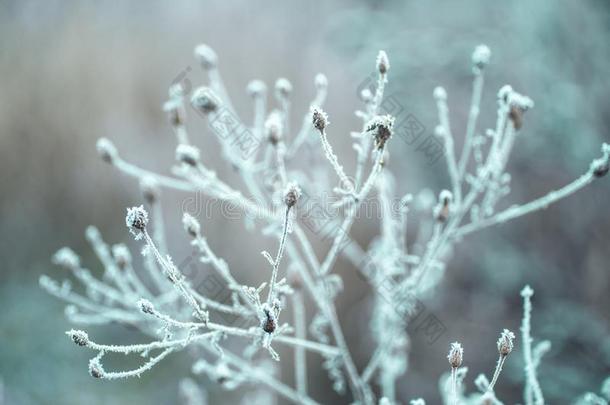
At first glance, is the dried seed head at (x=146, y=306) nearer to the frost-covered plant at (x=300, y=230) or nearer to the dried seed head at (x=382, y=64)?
the frost-covered plant at (x=300, y=230)

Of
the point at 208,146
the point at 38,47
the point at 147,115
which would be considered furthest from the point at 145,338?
the point at 38,47

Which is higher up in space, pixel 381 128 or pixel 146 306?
pixel 381 128

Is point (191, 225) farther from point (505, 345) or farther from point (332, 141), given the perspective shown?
point (332, 141)

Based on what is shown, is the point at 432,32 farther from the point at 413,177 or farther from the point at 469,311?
the point at 469,311

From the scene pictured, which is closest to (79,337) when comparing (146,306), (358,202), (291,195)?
(146,306)

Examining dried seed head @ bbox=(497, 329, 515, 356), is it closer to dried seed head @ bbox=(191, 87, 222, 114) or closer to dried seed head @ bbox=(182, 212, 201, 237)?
dried seed head @ bbox=(182, 212, 201, 237)
